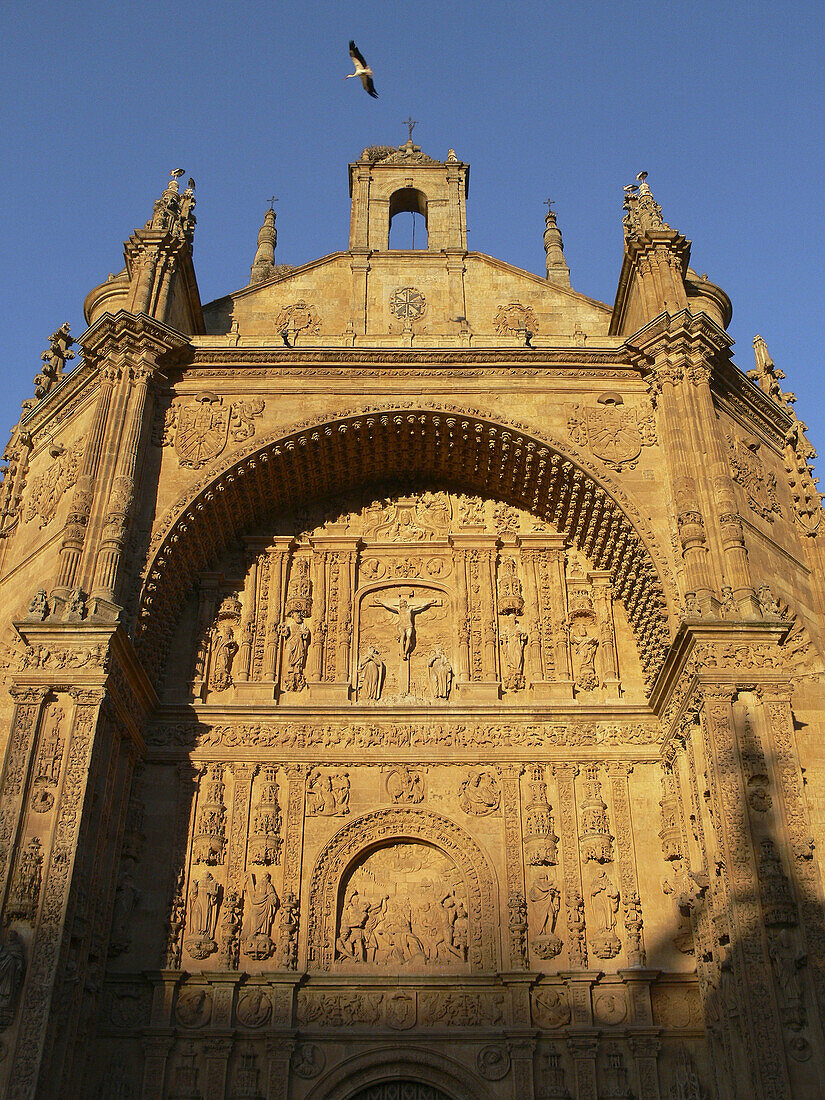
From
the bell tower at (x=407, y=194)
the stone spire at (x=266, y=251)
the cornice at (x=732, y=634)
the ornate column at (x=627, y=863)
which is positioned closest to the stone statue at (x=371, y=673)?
the ornate column at (x=627, y=863)

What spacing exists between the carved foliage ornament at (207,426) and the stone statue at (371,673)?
2977 mm

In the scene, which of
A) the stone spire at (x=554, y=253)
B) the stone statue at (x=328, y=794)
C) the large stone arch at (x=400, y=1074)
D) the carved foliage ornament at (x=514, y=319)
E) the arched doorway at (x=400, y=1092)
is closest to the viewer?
the large stone arch at (x=400, y=1074)

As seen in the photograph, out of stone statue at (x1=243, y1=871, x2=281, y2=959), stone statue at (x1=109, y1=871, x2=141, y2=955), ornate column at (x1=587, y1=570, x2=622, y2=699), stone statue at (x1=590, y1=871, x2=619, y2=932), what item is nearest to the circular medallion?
ornate column at (x1=587, y1=570, x2=622, y2=699)

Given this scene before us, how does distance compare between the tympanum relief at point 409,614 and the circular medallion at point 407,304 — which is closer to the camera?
the tympanum relief at point 409,614

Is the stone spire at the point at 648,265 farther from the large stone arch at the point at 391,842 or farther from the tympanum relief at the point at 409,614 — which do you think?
the large stone arch at the point at 391,842

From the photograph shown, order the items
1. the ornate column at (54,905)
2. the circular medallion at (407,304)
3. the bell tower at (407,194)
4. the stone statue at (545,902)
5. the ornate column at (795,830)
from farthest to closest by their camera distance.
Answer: the bell tower at (407,194), the circular medallion at (407,304), the stone statue at (545,902), the ornate column at (795,830), the ornate column at (54,905)

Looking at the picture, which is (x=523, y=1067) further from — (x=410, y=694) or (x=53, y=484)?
(x=53, y=484)

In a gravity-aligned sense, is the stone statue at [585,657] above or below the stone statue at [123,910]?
above

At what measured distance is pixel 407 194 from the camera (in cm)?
1795

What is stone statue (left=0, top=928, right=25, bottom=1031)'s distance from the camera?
30.5 ft

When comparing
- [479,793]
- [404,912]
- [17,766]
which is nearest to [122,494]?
[17,766]

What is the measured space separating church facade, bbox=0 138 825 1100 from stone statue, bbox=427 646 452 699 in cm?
3

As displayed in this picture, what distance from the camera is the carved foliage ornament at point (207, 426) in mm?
13406

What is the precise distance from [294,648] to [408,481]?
284cm
